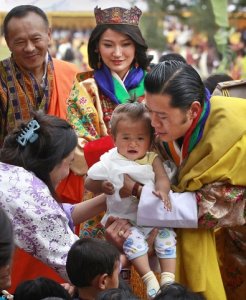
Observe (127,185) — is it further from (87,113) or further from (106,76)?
(106,76)

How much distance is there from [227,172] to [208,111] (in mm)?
287

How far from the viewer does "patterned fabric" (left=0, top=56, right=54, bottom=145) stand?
5062 mm

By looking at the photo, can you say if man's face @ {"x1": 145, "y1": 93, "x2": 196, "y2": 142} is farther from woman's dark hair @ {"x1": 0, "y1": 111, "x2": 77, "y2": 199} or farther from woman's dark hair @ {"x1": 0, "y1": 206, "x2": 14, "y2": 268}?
woman's dark hair @ {"x1": 0, "y1": 206, "x2": 14, "y2": 268}

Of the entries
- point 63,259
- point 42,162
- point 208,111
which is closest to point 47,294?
point 63,259

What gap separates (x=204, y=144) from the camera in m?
3.79

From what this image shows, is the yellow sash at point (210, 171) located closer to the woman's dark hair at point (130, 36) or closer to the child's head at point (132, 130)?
the child's head at point (132, 130)

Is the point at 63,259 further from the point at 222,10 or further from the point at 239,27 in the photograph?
the point at 239,27

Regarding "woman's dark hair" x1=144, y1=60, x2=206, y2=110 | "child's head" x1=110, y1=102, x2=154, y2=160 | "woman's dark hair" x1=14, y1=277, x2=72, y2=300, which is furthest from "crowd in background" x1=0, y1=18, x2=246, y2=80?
"woman's dark hair" x1=14, y1=277, x2=72, y2=300

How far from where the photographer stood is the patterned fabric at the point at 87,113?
185 inches

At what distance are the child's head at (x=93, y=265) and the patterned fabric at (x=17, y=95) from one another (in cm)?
174

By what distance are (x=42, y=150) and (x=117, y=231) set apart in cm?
52

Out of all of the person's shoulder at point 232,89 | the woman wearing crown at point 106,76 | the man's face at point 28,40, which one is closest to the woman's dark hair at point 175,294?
the person's shoulder at point 232,89

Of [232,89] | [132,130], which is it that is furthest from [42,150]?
[232,89]

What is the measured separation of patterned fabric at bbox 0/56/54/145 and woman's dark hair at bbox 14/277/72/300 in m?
1.87
